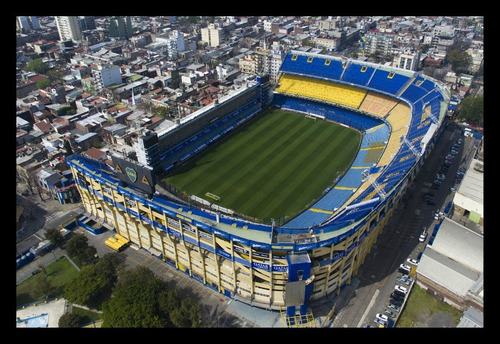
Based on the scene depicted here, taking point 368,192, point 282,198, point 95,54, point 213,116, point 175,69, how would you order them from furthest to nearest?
point 95,54
point 175,69
point 213,116
point 282,198
point 368,192

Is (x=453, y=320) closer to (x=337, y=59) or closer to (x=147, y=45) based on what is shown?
(x=337, y=59)

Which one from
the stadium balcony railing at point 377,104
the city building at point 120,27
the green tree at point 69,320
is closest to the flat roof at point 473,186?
the stadium balcony railing at point 377,104

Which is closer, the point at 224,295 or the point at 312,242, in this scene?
the point at 312,242

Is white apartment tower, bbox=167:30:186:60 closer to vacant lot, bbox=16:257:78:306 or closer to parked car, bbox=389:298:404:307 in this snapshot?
vacant lot, bbox=16:257:78:306

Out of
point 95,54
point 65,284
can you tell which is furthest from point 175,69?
point 65,284

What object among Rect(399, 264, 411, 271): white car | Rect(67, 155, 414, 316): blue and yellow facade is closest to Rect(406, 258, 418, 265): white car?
Rect(399, 264, 411, 271): white car

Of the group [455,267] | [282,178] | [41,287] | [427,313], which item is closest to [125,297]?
[41,287]

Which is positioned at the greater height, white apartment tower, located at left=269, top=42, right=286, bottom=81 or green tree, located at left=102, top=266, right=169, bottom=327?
white apartment tower, located at left=269, top=42, right=286, bottom=81
